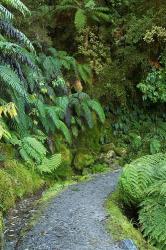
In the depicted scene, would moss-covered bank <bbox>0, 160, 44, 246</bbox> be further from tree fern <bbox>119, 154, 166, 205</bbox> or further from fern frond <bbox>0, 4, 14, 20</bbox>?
fern frond <bbox>0, 4, 14, 20</bbox>

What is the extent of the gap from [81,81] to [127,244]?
7273mm

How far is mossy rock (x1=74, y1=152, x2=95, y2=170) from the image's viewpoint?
1058 cm

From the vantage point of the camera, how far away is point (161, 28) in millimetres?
11648

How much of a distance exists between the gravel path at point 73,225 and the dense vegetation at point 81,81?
67.8 inches

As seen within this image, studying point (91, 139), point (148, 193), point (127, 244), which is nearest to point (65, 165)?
point (91, 139)

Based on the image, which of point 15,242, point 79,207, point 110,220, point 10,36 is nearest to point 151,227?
point 110,220

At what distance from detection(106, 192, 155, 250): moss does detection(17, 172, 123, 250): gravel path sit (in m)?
0.10

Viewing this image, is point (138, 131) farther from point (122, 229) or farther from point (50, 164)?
point (122, 229)

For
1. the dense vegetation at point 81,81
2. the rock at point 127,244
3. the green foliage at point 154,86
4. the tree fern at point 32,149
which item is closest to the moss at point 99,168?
the dense vegetation at point 81,81

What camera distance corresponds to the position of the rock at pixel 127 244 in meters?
5.22

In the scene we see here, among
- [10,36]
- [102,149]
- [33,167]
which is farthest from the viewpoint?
[102,149]

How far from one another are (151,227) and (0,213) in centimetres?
199

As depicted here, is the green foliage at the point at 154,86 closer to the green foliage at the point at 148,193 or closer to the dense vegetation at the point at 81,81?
the dense vegetation at the point at 81,81

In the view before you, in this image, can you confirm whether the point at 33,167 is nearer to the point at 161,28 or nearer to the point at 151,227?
the point at 151,227
